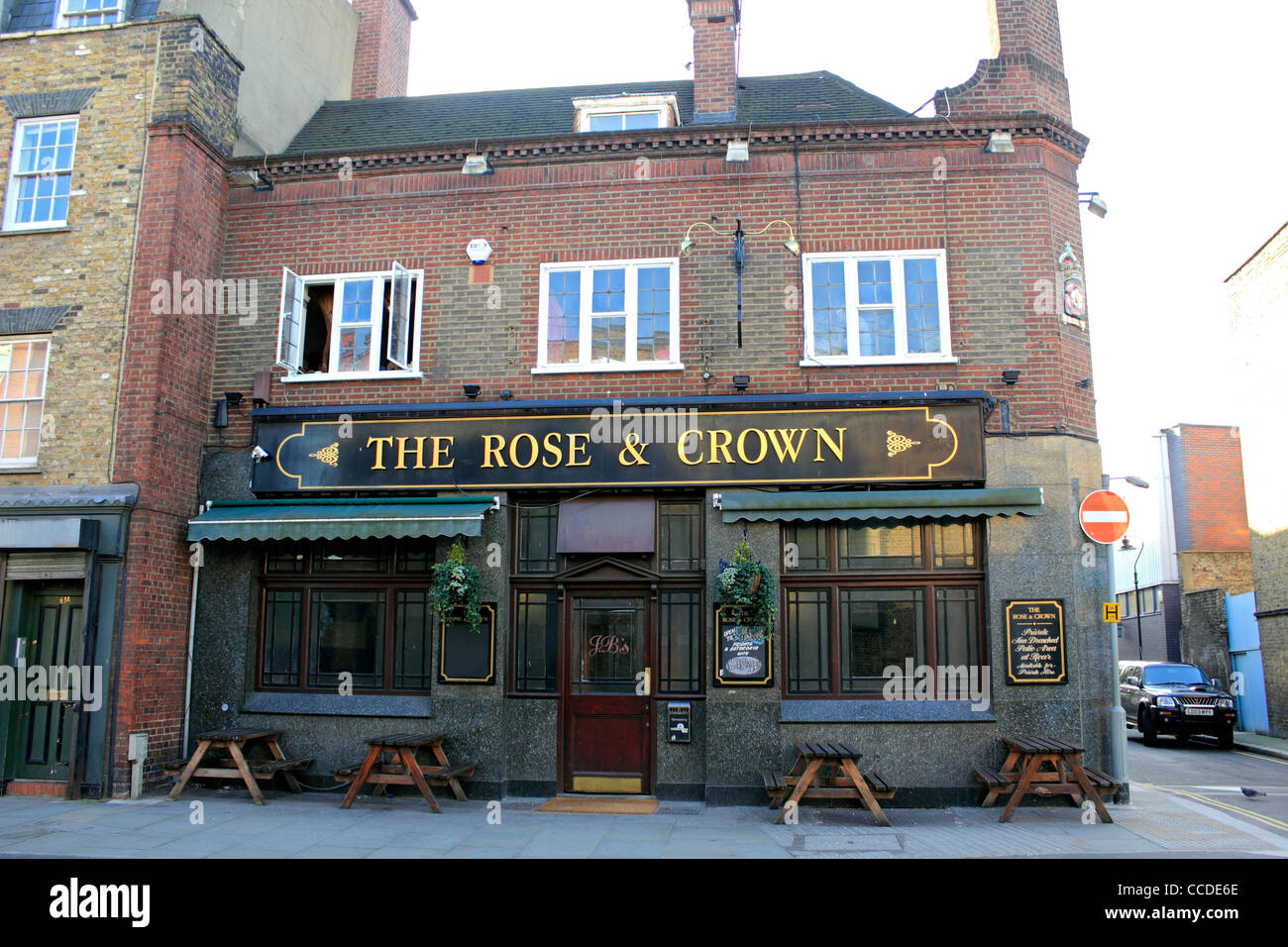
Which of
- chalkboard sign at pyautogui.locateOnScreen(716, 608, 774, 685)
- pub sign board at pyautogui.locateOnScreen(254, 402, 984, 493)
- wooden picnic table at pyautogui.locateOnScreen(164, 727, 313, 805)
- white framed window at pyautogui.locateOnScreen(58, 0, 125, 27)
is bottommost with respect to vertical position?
wooden picnic table at pyautogui.locateOnScreen(164, 727, 313, 805)

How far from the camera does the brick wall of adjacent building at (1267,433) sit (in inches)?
861

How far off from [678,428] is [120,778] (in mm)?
8087

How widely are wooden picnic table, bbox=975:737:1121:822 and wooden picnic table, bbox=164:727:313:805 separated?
27.6 ft

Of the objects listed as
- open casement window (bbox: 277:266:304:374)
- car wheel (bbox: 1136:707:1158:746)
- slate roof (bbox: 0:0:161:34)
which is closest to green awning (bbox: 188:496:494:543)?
open casement window (bbox: 277:266:304:374)

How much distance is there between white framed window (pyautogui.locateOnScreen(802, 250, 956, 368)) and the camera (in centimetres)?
1206

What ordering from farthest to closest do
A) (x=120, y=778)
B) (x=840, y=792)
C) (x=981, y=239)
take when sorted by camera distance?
1. (x=981, y=239)
2. (x=120, y=778)
3. (x=840, y=792)

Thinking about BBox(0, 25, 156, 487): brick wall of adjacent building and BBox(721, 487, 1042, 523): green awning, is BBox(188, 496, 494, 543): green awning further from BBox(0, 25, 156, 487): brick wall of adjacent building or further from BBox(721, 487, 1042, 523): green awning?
BBox(721, 487, 1042, 523): green awning

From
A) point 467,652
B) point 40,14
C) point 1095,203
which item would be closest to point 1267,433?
point 1095,203

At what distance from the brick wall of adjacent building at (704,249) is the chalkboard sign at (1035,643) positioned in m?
2.30

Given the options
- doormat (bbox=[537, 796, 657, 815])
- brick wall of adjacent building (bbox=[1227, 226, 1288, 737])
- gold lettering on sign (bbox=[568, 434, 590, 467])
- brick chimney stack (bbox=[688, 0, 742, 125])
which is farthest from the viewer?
brick wall of adjacent building (bbox=[1227, 226, 1288, 737])

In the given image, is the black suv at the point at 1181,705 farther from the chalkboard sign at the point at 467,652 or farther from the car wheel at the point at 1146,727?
the chalkboard sign at the point at 467,652

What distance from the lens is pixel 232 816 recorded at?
10.3 m

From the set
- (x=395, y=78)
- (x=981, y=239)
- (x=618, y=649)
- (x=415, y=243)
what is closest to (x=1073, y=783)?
(x=618, y=649)
